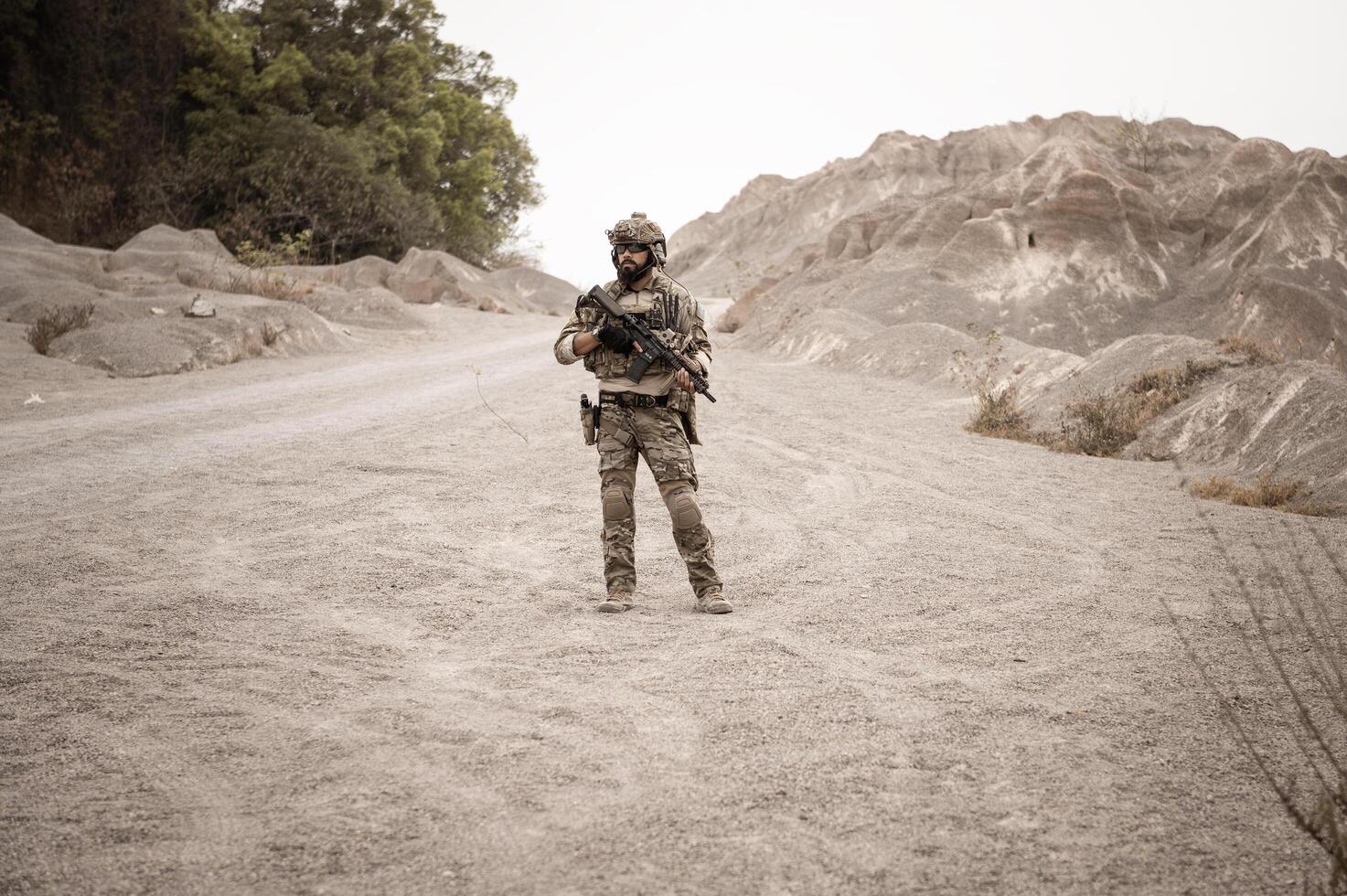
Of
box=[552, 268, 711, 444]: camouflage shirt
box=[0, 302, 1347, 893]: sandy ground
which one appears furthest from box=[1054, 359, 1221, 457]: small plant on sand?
box=[552, 268, 711, 444]: camouflage shirt

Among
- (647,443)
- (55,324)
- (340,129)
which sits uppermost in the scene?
(340,129)

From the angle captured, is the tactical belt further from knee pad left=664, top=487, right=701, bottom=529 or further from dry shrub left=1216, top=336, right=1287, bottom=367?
dry shrub left=1216, top=336, right=1287, bottom=367

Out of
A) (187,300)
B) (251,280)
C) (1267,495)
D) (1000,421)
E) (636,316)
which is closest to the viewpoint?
(636,316)

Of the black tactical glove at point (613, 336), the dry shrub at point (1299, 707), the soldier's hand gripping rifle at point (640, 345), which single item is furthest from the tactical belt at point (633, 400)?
the dry shrub at point (1299, 707)

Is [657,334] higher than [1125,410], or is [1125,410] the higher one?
[657,334]

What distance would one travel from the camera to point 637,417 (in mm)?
5391

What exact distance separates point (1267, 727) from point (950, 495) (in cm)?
480

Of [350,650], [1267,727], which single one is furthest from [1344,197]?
[350,650]

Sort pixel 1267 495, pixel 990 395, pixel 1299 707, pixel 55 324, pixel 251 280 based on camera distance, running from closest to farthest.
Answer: pixel 1299 707, pixel 1267 495, pixel 990 395, pixel 55 324, pixel 251 280

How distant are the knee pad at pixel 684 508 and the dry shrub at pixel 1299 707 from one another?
88.4 inches

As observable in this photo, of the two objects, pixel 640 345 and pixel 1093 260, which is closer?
pixel 640 345

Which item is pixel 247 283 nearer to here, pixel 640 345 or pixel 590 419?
pixel 590 419

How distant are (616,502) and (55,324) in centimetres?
1251

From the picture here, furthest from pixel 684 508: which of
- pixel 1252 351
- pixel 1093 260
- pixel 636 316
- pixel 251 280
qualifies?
pixel 1093 260
